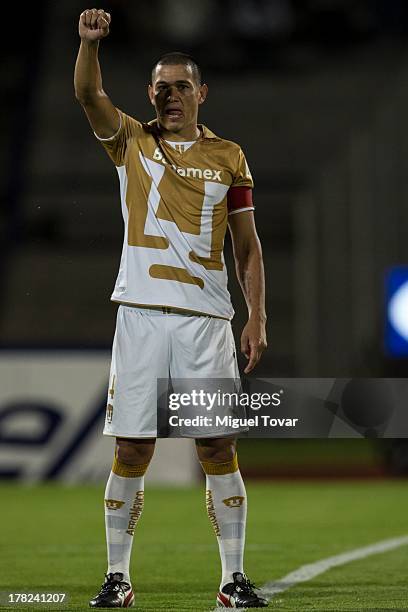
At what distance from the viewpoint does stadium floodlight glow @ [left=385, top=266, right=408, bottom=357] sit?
1122 centimetres

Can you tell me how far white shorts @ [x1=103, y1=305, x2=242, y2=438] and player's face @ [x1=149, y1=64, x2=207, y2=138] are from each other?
61 cm

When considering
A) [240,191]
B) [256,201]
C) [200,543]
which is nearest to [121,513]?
[240,191]

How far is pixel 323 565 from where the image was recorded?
592 centimetres

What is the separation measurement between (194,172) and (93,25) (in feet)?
1.94

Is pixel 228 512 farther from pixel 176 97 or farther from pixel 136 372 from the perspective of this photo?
pixel 176 97

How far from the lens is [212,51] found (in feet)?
74.1

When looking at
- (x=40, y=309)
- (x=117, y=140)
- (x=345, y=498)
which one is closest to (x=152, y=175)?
(x=117, y=140)

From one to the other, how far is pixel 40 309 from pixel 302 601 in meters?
11.1

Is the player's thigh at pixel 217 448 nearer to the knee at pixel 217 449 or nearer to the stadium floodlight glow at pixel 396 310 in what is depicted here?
the knee at pixel 217 449

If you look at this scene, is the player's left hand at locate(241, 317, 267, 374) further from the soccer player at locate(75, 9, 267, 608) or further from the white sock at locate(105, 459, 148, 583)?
the white sock at locate(105, 459, 148, 583)

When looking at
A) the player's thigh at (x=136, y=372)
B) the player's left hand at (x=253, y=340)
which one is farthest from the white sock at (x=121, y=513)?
the player's left hand at (x=253, y=340)

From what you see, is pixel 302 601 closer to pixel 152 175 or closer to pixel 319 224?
pixel 152 175

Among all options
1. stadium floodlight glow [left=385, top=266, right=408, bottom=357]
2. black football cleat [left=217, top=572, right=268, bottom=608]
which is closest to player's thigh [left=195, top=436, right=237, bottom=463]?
black football cleat [left=217, top=572, right=268, bottom=608]

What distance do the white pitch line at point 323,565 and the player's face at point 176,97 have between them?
5.49 ft
